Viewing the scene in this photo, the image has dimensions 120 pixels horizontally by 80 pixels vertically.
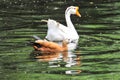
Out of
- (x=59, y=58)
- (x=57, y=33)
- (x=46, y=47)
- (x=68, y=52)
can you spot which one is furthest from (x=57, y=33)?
(x=59, y=58)

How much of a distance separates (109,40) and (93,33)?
5.91 ft

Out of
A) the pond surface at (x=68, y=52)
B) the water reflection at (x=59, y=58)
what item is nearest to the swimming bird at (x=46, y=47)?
the water reflection at (x=59, y=58)

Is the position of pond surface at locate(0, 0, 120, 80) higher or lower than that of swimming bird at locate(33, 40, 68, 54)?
lower

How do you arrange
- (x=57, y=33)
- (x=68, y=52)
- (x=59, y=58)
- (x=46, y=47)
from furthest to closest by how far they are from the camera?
1. (x=57, y=33)
2. (x=68, y=52)
3. (x=46, y=47)
4. (x=59, y=58)

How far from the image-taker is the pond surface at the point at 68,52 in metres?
16.7

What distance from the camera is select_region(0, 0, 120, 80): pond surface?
1673 centimetres

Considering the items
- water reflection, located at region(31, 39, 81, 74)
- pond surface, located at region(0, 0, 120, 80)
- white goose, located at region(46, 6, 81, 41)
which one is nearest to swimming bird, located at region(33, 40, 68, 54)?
water reflection, located at region(31, 39, 81, 74)

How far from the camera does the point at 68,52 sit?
65.7 feet

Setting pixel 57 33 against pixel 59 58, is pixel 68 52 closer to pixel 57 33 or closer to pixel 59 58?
pixel 59 58

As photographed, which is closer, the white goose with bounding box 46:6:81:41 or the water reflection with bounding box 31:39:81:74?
the water reflection with bounding box 31:39:81:74

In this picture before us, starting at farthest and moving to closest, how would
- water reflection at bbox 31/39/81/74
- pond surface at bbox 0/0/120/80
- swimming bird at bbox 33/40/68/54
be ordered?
swimming bird at bbox 33/40/68/54 < water reflection at bbox 31/39/81/74 < pond surface at bbox 0/0/120/80

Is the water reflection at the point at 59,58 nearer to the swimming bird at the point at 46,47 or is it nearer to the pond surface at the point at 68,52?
the pond surface at the point at 68,52

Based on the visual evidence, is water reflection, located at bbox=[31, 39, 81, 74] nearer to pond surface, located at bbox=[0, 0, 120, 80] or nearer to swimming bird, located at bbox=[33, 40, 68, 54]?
pond surface, located at bbox=[0, 0, 120, 80]

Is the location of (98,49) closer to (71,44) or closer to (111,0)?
(71,44)
